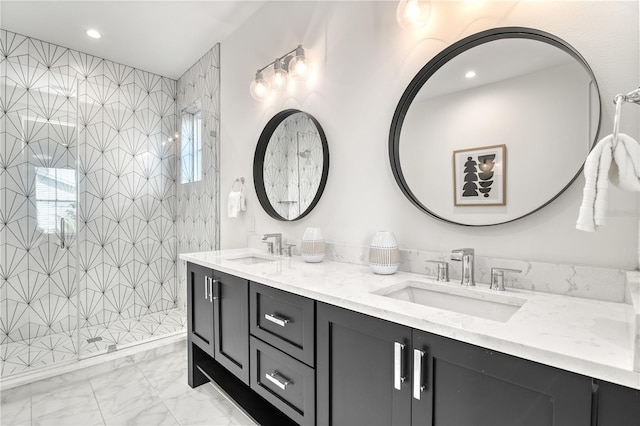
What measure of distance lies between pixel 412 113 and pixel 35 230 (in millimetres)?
3046

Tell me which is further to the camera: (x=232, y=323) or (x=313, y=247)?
(x=313, y=247)

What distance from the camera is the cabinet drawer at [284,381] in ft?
3.99

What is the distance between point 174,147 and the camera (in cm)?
339

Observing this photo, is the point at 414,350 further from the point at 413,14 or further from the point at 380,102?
the point at 413,14

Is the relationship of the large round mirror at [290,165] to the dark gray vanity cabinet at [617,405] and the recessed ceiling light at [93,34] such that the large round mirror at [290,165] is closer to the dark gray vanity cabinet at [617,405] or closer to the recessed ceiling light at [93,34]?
the dark gray vanity cabinet at [617,405]

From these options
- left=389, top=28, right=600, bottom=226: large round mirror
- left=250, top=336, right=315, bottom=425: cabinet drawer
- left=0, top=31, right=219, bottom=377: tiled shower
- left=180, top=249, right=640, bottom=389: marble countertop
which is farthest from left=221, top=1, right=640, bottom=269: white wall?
left=0, top=31, right=219, bottom=377: tiled shower

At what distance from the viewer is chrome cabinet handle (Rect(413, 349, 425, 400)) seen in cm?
86

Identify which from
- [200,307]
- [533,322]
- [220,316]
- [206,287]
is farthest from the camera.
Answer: [200,307]

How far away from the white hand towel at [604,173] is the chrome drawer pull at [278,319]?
101cm

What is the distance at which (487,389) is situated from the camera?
2.48ft

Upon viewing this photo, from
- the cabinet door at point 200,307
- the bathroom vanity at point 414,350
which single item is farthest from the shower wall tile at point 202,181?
the bathroom vanity at point 414,350

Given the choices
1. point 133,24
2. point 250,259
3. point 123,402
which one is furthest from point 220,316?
point 133,24

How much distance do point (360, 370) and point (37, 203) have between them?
2951mm

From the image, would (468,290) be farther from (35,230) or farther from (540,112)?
(35,230)
